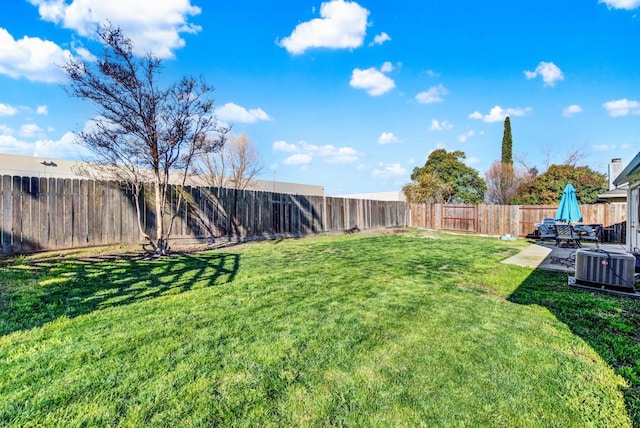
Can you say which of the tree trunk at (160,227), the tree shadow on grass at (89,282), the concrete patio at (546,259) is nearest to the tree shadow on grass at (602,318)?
the concrete patio at (546,259)

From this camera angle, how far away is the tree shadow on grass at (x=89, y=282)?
291 centimetres

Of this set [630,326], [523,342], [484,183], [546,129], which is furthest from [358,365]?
[546,129]

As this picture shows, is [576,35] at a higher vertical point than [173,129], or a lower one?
higher

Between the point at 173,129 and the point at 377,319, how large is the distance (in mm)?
6038

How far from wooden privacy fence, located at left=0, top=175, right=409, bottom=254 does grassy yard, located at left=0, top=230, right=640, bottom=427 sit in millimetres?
2138

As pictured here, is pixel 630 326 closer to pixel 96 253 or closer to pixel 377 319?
pixel 377 319

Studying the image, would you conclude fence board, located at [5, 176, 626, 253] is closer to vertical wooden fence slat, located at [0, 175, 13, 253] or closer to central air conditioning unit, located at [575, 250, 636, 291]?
vertical wooden fence slat, located at [0, 175, 13, 253]

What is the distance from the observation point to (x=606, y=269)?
164 inches

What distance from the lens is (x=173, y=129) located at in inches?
252

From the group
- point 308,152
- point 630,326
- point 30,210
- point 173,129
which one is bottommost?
point 630,326

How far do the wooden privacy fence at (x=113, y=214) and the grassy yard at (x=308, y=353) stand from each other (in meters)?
2.14

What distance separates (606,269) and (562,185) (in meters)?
15.3

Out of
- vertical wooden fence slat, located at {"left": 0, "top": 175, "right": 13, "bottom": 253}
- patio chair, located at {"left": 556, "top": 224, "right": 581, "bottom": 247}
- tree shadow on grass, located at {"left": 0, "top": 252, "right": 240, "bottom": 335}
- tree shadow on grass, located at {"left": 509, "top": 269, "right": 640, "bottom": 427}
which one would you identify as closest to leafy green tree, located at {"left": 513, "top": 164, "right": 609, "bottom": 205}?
patio chair, located at {"left": 556, "top": 224, "right": 581, "bottom": 247}

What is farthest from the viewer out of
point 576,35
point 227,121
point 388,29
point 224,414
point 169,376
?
point 388,29
